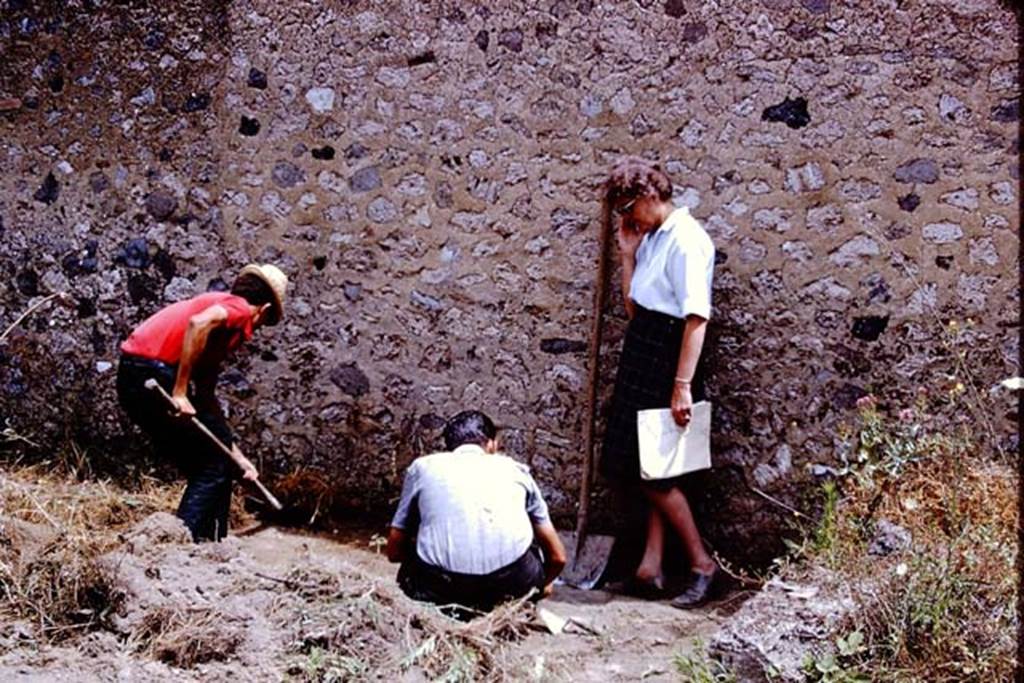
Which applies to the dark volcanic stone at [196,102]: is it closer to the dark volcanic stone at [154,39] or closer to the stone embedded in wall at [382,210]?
the dark volcanic stone at [154,39]

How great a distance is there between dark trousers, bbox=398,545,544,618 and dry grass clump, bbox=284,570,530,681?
0.10 m

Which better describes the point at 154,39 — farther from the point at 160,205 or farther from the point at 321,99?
the point at 321,99

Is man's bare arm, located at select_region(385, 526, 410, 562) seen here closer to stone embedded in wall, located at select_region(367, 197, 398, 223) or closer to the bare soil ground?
the bare soil ground

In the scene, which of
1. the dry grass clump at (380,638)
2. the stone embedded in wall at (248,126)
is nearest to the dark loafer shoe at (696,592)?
the dry grass clump at (380,638)

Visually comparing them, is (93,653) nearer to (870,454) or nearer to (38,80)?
(870,454)

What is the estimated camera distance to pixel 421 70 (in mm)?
6180

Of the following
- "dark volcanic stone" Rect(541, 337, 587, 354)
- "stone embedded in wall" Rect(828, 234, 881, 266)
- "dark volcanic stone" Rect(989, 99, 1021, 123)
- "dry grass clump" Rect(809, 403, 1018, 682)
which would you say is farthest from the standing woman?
"dark volcanic stone" Rect(989, 99, 1021, 123)

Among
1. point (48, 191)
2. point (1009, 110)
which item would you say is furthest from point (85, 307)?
point (1009, 110)

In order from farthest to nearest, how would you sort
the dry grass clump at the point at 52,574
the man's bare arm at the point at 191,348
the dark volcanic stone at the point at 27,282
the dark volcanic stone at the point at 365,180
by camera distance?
the dark volcanic stone at the point at 27,282 → the dark volcanic stone at the point at 365,180 → the man's bare arm at the point at 191,348 → the dry grass clump at the point at 52,574

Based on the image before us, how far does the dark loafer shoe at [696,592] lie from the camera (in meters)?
5.33

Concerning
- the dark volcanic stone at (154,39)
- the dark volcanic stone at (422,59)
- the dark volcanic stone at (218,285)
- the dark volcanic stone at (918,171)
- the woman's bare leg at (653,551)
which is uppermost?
the dark volcanic stone at (154,39)

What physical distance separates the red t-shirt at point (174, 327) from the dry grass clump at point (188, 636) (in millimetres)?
1325

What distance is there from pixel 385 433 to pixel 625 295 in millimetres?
1427

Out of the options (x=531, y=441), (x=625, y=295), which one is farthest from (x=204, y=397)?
(x=625, y=295)
